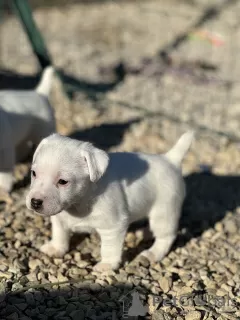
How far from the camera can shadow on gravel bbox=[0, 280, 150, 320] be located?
346 cm

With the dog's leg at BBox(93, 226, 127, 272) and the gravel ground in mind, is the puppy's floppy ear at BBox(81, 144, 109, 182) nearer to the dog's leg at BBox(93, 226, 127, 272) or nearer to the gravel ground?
the dog's leg at BBox(93, 226, 127, 272)

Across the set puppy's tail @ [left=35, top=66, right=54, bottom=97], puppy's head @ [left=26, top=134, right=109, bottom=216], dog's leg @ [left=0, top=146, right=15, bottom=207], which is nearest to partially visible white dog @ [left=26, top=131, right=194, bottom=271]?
puppy's head @ [left=26, top=134, right=109, bottom=216]

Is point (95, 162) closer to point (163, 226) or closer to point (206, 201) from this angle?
point (163, 226)

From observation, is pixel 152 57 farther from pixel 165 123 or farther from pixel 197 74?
pixel 165 123

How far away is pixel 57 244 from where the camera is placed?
406 cm

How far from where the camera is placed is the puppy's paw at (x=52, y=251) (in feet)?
13.3

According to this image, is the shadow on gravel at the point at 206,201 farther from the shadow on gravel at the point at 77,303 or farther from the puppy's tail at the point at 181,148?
the shadow on gravel at the point at 77,303

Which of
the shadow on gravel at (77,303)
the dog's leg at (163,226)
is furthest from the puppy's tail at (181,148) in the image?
the shadow on gravel at (77,303)

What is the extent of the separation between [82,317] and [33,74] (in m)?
4.59

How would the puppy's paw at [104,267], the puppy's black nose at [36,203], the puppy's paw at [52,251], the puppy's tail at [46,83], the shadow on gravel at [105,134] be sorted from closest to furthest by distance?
the puppy's black nose at [36,203]
the puppy's paw at [104,267]
the puppy's paw at [52,251]
the puppy's tail at [46,83]
the shadow on gravel at [105,134]

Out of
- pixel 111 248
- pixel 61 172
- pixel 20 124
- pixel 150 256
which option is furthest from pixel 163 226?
pixel 20 124

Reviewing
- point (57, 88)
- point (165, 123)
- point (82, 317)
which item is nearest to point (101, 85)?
point (57, 88)

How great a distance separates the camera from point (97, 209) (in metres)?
3.65

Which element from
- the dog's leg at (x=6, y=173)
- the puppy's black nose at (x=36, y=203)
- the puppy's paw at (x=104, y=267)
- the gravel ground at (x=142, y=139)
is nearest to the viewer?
the puppy's black nose at (x=36, y=203)
